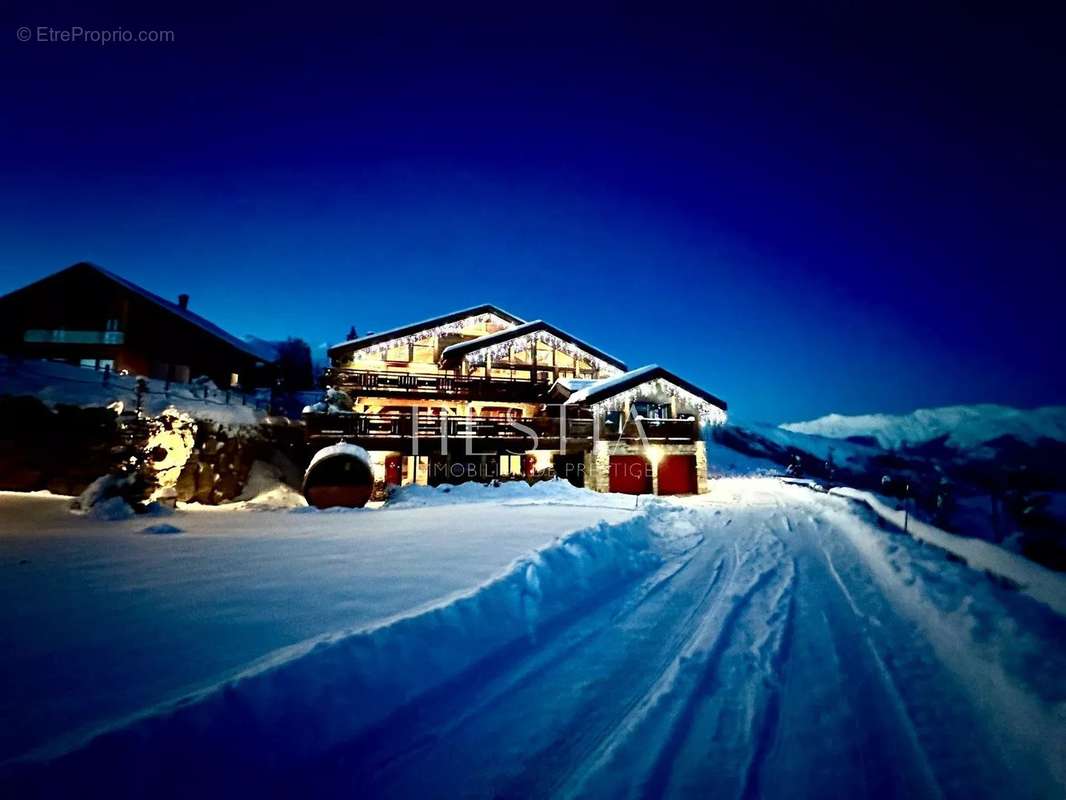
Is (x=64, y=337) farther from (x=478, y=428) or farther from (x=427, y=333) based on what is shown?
(x=478, y=428)

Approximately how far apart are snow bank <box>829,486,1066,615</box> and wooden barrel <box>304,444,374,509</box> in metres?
15.9

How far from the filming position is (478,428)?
72.5 ft

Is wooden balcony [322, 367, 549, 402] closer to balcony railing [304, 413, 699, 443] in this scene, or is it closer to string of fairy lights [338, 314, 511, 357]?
string of fairy lights [338, 314, 511, 357]

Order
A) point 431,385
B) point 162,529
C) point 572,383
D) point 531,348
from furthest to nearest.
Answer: point 531,348, point 572,383, point 431,385, point 162,529

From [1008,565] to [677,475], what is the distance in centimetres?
1770

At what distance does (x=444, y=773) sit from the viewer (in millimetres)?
2947

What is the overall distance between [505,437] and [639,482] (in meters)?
7.92

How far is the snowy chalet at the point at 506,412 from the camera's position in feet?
70.1

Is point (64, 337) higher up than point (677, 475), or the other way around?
point (64, 337)

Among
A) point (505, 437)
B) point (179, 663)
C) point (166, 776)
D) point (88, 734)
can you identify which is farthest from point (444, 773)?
point (505, 437)

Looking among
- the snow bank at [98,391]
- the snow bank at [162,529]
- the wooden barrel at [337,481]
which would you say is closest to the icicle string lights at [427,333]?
the snow bank at [98,391]

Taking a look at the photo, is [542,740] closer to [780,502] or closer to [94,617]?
[94,617]

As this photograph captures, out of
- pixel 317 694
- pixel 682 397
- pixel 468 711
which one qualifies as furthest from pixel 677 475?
pixel 317 694

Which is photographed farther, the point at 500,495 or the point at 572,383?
the point at 572,383
